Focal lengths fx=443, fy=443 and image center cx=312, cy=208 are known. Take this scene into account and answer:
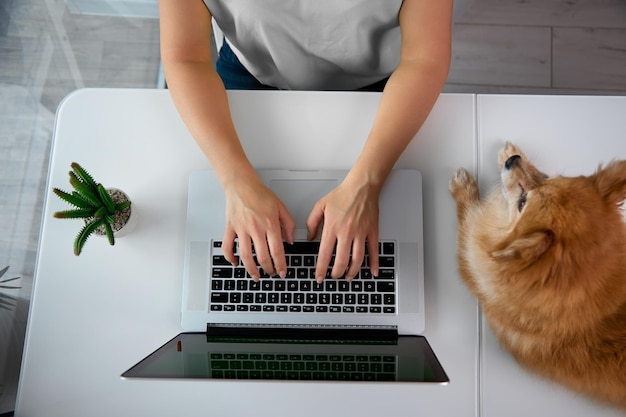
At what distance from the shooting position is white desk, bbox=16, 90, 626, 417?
2.59ft

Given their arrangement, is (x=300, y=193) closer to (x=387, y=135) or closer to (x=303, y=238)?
(x=303, y=238)

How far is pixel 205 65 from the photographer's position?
0.89 m

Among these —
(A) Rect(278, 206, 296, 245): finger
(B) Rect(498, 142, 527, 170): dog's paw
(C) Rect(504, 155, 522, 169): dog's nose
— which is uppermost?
(B) Rect(498, 142, 527, 170): dog's paw

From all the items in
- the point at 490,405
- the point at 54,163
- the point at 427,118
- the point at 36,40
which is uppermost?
the point at 36,40

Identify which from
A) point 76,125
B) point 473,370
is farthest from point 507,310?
point 76,125

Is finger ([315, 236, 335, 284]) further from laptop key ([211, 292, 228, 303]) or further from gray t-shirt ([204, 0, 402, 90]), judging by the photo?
gray t-shirt ([204, 0, 402, 90])

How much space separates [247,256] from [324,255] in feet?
0.44

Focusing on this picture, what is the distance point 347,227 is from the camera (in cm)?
77

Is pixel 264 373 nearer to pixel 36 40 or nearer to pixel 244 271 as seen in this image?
pixel 244 271

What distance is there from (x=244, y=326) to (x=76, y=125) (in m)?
0.54

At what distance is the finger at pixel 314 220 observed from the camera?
2.64 feet

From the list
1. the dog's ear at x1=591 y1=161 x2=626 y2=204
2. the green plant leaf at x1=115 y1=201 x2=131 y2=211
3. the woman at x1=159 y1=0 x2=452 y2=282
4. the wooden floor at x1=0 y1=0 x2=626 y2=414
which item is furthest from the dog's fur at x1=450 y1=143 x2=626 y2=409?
the wooden floor at x1=0 y1=0 x2=626 y2=414

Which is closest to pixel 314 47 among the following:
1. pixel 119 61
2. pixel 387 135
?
pixel 387 135

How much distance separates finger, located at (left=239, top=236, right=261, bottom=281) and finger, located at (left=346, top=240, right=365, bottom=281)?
169mm
